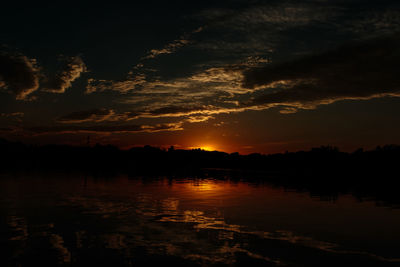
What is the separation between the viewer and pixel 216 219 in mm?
26703

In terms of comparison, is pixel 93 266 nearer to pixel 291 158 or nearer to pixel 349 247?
pixel 349 247

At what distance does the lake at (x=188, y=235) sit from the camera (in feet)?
53.3

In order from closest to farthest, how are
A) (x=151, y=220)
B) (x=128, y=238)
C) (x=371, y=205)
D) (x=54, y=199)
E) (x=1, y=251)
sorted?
(x=1, y=251), (x=128, y=238), (x=151, y=220), (x=54, y=199), (x=371, y=205)

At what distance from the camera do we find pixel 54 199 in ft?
116

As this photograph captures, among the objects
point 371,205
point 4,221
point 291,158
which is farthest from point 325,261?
point 291,158

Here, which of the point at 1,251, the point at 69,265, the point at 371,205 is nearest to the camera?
the point at 69,265

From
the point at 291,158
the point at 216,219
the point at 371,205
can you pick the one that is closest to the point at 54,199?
the point at 216,219

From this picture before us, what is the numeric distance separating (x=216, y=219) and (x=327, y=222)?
8887 mm

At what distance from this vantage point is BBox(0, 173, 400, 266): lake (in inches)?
640

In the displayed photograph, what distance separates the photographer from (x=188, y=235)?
68.4 ft

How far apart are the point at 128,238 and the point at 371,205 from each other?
102 feet

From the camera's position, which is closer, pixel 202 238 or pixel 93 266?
pixel 93 266

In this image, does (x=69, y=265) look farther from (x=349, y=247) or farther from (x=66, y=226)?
(x=349, y=247)

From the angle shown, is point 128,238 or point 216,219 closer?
point 128,238
